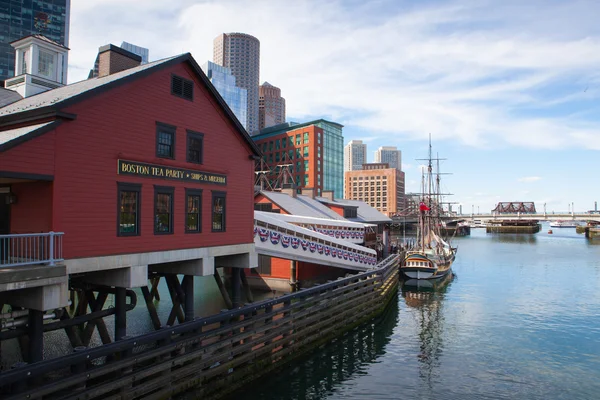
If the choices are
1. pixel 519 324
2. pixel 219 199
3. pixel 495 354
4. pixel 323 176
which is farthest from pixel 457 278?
pixel 323 176

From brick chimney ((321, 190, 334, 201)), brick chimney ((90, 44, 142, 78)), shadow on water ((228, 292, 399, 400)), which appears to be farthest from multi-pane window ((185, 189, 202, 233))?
brick chimney ((321, 190, 334, 201))

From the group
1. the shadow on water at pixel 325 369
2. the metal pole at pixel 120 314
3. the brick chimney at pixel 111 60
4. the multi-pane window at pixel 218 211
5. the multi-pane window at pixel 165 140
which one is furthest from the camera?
the multi-pane window at pixel 218 211

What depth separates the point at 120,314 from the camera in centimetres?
1648

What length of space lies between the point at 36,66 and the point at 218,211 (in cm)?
1301

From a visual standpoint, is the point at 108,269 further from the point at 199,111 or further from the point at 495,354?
the point at 495,354

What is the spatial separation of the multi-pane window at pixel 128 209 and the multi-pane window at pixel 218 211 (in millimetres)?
4143

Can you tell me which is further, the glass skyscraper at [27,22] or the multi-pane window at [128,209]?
the glass skyscraper at [27,22]

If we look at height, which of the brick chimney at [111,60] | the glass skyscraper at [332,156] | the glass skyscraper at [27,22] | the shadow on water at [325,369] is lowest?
the shadow on water at [325,369]

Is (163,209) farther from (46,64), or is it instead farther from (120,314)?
(46,64)

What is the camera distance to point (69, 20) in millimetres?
170125

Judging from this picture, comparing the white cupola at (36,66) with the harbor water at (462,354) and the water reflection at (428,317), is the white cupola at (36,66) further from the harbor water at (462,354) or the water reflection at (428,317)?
the water reflection at (428,317)

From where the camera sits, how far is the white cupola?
21906 mm

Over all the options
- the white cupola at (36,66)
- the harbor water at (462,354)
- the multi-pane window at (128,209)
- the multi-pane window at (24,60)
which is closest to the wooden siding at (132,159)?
the multi-pane window at (128,209)

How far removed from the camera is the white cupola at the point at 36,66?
862 inches
